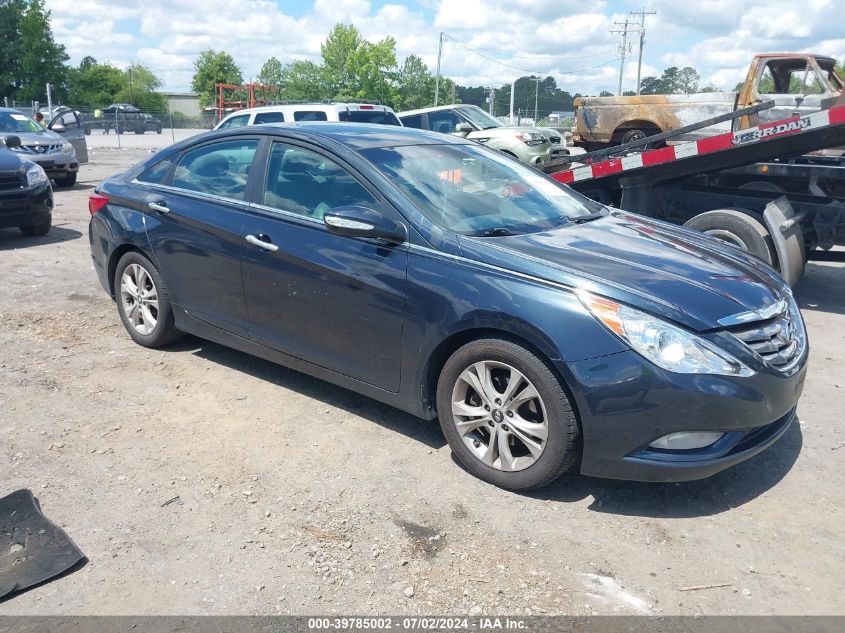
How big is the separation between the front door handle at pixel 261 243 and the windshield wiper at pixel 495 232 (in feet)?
4.06

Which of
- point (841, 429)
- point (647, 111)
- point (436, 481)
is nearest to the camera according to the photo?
Answer: point (436, 481)

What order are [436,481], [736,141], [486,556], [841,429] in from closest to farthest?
1. [486,556]
2. [436,481]
3. [841,429]
4. [736,141]

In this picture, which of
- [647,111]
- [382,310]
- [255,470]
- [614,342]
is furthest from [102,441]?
[647,111]

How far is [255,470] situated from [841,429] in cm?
337

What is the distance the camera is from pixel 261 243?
4359 mm

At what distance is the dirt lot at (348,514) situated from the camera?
2861 mm

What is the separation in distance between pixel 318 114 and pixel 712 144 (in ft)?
22.8

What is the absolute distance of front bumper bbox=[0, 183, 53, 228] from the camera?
909 centimetres

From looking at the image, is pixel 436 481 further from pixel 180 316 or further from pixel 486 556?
pixel 180 316

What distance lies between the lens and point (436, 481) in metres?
3.72

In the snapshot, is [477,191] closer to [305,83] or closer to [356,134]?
[356,134]

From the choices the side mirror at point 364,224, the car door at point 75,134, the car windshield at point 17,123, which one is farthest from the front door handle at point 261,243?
the car door at point 75,134

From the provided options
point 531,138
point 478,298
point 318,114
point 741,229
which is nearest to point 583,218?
point 478,298

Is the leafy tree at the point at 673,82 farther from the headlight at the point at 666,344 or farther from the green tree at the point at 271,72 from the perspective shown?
the headlight at the point at 666,344
